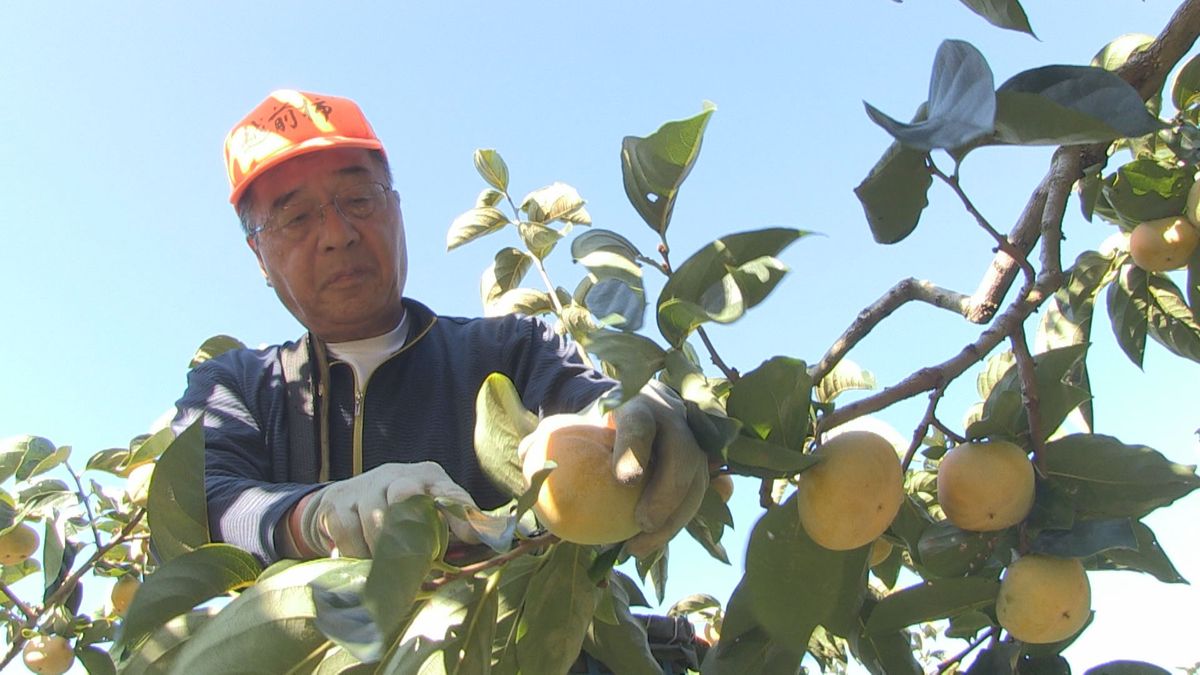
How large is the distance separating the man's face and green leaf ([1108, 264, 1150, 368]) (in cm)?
130

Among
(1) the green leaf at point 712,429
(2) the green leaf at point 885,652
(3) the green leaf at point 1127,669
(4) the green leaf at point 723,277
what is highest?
(4) the green leaf at point 723,277

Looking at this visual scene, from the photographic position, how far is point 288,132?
186cm

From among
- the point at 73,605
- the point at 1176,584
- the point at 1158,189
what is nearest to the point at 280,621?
the point at 1176,584

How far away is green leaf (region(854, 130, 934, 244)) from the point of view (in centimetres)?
91

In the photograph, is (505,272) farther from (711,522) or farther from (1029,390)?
(1029,390)

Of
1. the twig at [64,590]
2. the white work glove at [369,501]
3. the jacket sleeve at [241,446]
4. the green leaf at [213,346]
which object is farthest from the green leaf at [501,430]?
the green leaf at [213,346]

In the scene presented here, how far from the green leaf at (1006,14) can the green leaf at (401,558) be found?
65cm

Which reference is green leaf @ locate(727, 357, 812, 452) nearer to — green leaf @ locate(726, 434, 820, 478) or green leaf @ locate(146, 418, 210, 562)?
green leaf @ locate(726, 434, 820, 478)

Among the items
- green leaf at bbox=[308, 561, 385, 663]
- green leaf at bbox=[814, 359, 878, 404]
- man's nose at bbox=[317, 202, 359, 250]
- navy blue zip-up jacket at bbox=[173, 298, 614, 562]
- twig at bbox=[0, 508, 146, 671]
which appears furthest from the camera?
twig at bbox=[0, 508, 146, 671]

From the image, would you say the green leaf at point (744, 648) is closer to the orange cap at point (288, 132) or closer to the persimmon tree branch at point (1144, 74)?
the persimmon tree branch at point (1144, 74)

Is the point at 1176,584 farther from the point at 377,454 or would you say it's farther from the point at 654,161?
the point at 377,454

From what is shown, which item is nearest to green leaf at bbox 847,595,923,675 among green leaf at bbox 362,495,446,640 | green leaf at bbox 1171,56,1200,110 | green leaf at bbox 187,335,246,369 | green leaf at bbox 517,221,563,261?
green leaf at bbox 362,495,446,640

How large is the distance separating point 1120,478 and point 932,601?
219 millimetres

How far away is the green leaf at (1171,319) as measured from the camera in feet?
5.57
